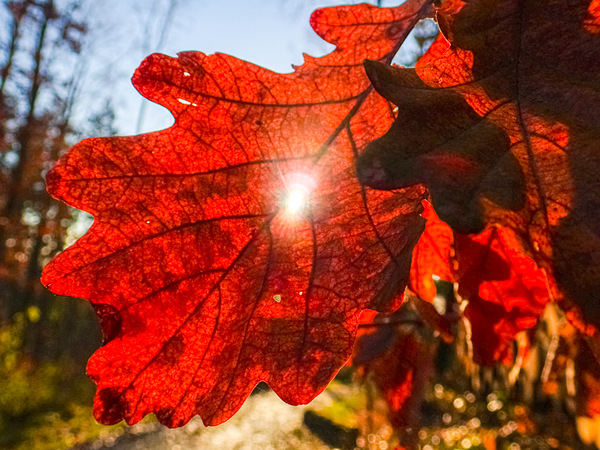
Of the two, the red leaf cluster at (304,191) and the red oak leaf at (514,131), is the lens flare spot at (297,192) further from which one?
the red oak leaf at (514,131)

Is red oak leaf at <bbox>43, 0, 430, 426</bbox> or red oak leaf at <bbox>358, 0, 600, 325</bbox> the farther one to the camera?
Result: red oak leaf at <bbox>43, 0, 430, 426</bbox>

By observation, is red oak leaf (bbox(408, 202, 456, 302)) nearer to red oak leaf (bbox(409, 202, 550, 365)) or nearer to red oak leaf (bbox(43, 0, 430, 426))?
red oak leaf (bbox(409, 202, 550, 365))

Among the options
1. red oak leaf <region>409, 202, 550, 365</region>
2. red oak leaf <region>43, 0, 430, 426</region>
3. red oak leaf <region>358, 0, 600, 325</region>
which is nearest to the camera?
red oak leaf <region>358, 0, 600, 325</region>

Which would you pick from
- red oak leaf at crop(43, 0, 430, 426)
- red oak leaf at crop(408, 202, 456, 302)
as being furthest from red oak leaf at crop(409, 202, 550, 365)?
red oak leaf at crop(43, 0, 430, 426)

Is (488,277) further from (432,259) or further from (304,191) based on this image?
(304,191)

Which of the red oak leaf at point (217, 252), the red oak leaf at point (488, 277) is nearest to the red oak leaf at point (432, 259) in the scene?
the red oak leaf at point (488, 277)
